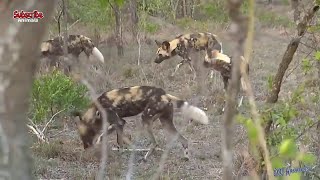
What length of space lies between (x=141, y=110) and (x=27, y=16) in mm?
4913

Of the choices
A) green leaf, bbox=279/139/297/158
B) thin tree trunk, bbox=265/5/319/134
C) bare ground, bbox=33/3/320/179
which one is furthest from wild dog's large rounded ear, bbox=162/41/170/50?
green leaf, bbox=279/139/297/158

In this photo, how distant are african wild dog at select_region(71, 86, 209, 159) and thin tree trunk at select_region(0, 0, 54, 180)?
14.9 feet

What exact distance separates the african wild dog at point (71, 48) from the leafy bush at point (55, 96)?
2.45 meters

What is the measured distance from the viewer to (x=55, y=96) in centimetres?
612

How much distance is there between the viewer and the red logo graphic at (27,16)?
3.05ft

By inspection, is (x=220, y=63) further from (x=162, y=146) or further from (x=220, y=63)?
(x=162, y=146)

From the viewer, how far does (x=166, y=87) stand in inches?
331

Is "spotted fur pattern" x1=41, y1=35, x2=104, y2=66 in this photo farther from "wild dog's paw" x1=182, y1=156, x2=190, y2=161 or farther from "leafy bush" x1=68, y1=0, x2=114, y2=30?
"wild dog's paw" x1=182, y1=156, x2=190, y2=161

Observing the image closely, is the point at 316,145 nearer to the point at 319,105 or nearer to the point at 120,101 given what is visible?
the point at 319,105

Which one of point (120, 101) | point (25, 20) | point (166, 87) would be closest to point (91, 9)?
point (166, 87)

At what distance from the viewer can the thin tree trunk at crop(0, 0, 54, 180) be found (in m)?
0.91

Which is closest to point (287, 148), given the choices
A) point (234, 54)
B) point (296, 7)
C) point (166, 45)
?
point (234, 54)

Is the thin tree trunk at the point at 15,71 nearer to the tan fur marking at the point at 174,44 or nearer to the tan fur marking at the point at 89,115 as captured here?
the tan fur marking at the point at 89,115

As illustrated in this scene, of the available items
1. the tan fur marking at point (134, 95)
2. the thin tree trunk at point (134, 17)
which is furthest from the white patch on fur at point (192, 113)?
the thin tree trunk at point (134, 17)
